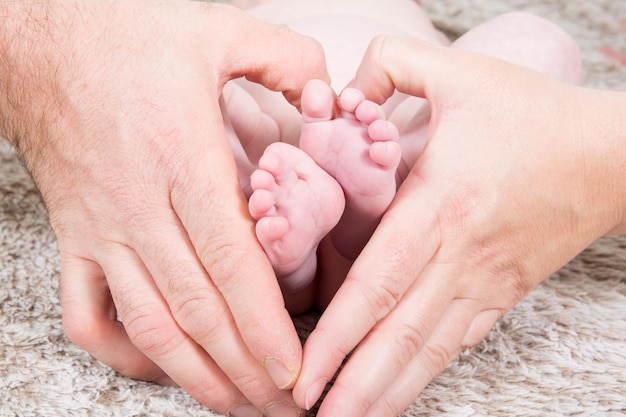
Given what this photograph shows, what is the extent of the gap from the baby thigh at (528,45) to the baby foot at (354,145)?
1.36ft

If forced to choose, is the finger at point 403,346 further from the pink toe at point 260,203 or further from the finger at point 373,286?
the pink toe at point 260,203

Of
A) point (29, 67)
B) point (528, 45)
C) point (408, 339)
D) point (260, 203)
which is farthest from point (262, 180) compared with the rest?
point (528, 45)

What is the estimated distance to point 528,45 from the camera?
1.08 meters

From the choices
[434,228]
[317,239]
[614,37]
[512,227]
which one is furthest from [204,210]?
[614,37]

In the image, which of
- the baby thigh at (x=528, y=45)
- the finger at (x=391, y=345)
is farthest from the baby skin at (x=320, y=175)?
the baby thigh at (x=528, y=45)

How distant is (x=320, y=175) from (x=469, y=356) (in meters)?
0.31

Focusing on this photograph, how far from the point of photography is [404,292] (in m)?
0.76

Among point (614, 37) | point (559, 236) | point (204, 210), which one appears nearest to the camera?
point (204, 210)

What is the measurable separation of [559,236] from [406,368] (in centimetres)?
26

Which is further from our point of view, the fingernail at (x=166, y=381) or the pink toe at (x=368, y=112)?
the fingernail at (x=166, y=381)

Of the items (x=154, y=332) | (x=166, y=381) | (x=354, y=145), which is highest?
(x=354, y=145)

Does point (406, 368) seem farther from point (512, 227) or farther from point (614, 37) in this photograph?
point (614, 37)

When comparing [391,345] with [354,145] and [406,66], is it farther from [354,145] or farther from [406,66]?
[406,66]

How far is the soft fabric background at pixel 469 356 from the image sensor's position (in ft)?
2.56
